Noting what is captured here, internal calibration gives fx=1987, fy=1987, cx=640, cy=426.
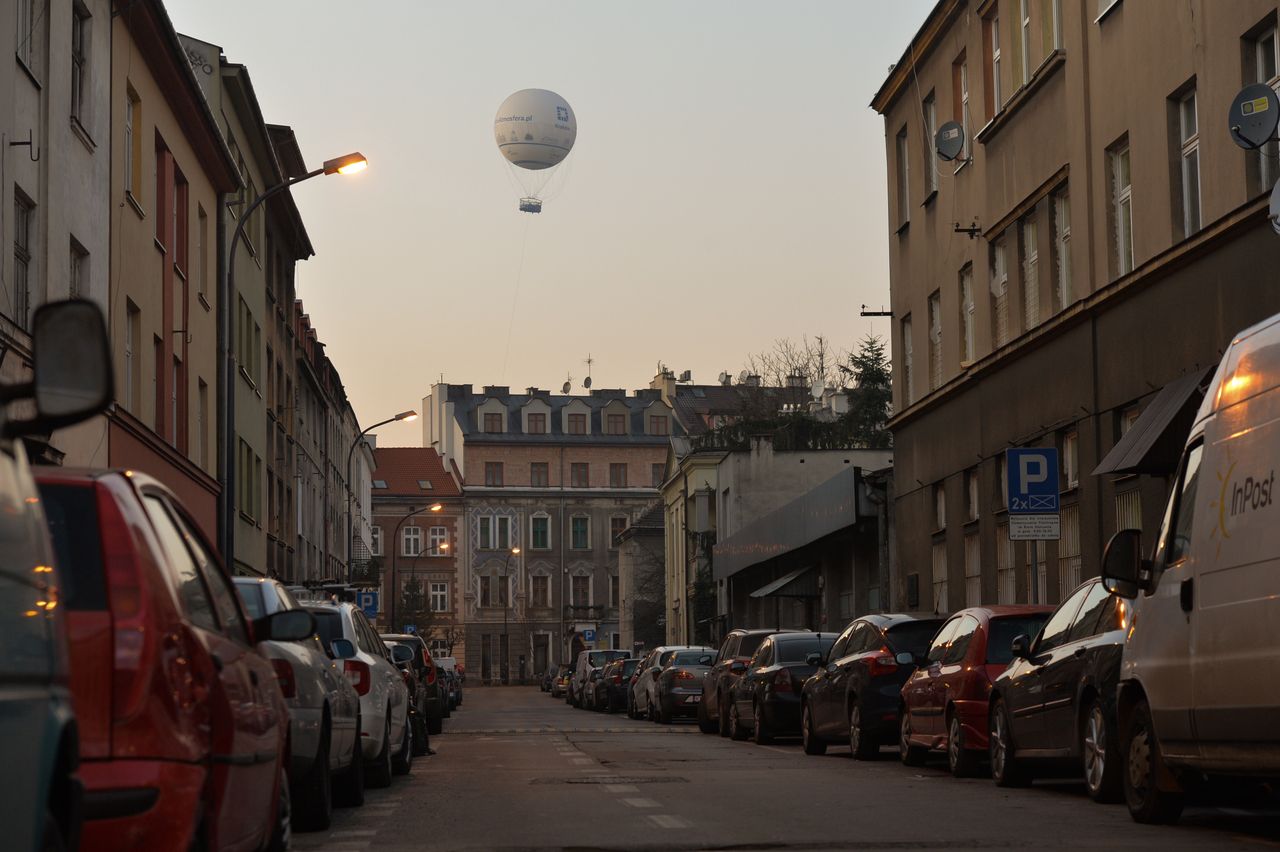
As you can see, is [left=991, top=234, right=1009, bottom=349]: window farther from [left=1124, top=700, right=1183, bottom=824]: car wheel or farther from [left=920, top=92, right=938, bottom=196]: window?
[left=1124, top=700, right=1183, bottom=824]: car wheel

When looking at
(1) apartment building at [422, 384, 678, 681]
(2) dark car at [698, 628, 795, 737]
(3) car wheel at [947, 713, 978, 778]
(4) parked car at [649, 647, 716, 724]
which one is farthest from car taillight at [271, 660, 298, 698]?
(1) apartment building at [422, 384, 678, 681]

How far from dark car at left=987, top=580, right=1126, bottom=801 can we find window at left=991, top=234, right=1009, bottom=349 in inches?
593

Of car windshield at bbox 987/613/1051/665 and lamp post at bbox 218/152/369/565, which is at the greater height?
lamp post at bbox 218/152/369/565

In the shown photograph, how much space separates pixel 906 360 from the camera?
37125 mm

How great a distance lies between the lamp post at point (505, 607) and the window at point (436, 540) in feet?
11.7

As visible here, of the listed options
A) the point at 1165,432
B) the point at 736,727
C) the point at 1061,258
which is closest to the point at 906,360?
the point at 1061,258

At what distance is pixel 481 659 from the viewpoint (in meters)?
115

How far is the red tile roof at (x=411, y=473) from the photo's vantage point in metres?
119

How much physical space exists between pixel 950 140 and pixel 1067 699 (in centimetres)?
1925

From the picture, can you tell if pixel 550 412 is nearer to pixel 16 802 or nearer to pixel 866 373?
pixel 866 373

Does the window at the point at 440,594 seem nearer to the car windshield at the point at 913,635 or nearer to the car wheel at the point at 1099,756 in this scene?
the car windshield at the point at 913,635

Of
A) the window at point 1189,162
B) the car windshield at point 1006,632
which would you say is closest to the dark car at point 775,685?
the window at point 1189,162

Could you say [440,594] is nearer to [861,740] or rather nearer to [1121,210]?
[1121,210]

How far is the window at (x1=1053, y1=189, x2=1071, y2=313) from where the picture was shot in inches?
1066
